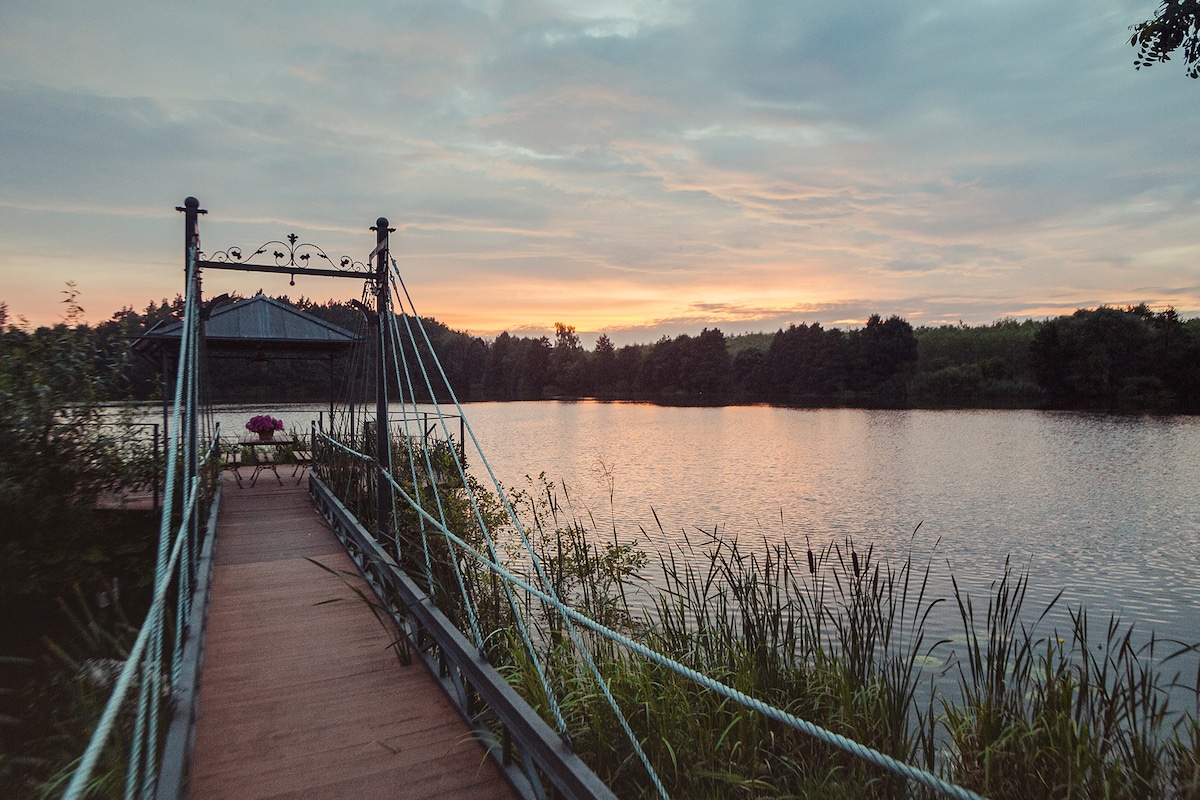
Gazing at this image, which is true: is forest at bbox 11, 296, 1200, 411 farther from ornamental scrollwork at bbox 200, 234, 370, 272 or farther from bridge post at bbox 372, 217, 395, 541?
bridge post at bbox 372, 217, 395, 541

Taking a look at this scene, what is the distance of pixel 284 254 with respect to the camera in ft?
18.1

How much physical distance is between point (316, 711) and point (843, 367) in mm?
56113

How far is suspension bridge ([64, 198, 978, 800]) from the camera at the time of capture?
6.68ft

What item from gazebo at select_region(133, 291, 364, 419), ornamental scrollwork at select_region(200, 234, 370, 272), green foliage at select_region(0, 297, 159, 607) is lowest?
green foliage at select_region(0, 297, 159, 607)

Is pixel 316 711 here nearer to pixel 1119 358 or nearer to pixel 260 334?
pixel 260 334

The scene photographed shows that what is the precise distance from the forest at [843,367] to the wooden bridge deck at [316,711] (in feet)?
53.8

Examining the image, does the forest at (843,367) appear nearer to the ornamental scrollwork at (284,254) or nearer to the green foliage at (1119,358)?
the green foliage at (1119,358)

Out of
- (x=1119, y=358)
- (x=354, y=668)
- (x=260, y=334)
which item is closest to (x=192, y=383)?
(x=354, y=668)

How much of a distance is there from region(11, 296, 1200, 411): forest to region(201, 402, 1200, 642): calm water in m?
10.00

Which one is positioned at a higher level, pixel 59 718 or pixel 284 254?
pixel 284 254

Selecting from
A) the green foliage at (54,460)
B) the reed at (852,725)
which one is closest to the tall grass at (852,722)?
the reed at (852,725)

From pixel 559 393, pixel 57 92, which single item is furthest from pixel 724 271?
pixel 559 393

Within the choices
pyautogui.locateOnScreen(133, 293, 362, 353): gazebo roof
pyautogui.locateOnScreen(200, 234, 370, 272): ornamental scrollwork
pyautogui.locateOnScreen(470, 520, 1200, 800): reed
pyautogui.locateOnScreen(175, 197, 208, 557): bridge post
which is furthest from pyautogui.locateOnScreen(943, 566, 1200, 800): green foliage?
pyautogui.locateOnScreen(133, 293, 362, 353): gazebo roof

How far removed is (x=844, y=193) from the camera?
58.6 ft
